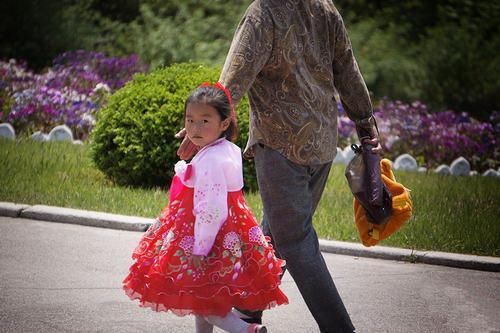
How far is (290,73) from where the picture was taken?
4.06 metres

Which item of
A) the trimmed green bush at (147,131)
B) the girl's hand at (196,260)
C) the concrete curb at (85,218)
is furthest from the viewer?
the trimmed green bush at (147,131)

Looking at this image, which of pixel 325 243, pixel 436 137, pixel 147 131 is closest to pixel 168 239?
pixel 325 243

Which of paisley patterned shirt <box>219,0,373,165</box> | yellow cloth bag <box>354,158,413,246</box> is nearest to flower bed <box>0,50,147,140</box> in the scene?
yellow cloth bag <box>354,158,413,246</box>

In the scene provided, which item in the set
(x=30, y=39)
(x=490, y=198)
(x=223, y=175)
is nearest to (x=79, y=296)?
(x=223, y=175)

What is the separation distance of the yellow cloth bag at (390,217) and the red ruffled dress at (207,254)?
70 cm

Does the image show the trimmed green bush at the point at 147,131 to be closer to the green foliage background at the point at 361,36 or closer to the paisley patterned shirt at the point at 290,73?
the paisley patterned shirt at the point at 290,73

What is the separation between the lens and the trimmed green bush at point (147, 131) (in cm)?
859

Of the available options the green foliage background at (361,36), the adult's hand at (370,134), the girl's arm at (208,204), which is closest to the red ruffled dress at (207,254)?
the girl's arm at (208,204)

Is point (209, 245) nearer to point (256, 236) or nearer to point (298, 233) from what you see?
point (256, 236)

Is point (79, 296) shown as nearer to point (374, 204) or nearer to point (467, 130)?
point (374, 204)

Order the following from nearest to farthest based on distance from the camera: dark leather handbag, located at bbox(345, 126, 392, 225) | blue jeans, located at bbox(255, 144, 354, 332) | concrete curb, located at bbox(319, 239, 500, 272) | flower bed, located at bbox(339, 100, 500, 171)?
1. blue jeans, located at bbox(255, 144, 354, 332)
2. dark leather handbag, located at bbox(345, 126, 392, 225)
3. concrete curb, located at bbox(319, 239, 500, 272)
4. flower bed, located at bbox(339, 100, 500, 171)

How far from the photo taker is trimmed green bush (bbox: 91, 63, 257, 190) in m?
8.59

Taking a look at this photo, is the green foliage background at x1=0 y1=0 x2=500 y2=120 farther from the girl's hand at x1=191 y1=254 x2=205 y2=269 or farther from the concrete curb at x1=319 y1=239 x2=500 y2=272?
the girl's hand at x1=191 y1=254 x2=205 y2=269

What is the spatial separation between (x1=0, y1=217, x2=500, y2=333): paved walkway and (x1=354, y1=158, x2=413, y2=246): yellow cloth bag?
2.20 feet
